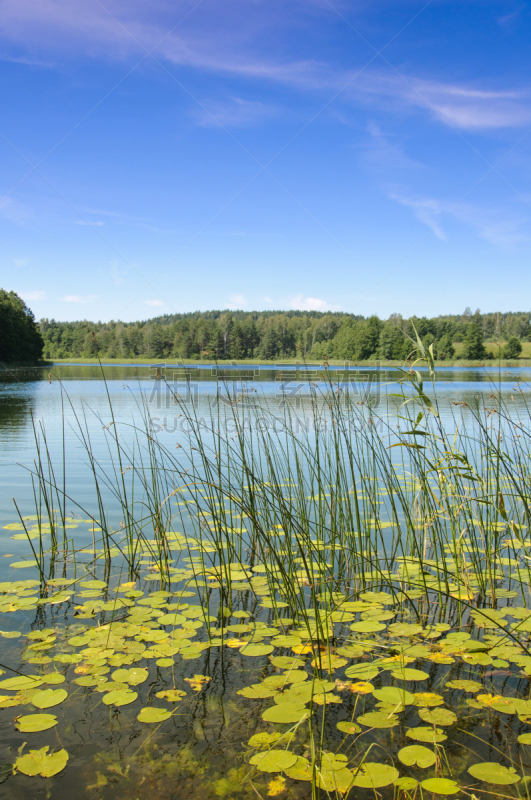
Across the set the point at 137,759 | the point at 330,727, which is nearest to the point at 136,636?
the point at 137,759

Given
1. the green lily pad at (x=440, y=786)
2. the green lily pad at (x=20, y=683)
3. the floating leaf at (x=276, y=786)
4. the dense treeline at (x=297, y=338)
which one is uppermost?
the dense treeline at (x=297, y=338)

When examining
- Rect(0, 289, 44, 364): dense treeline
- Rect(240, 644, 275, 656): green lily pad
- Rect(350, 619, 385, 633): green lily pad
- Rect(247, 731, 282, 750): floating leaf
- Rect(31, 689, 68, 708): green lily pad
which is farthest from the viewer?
Rect(0, 289, 44, 364): dense treeline

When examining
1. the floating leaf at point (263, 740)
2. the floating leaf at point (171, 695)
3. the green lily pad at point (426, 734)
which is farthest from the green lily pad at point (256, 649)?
the green lily pad at point (426, 734)

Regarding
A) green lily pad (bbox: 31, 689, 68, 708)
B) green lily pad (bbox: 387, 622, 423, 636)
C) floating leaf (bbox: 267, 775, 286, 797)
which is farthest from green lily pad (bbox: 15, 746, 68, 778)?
green lily pad (bbox: 387, 622, 423, 636)

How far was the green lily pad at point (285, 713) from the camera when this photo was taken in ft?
5.09

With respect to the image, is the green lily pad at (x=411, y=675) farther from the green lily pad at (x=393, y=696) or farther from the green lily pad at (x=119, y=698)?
the green lily pad at (x=119, y=698)

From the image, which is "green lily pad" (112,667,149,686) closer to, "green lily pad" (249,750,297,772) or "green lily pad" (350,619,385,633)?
"green lily pad" (249,750,297,772)

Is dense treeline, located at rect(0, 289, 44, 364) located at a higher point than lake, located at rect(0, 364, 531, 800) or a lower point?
higher

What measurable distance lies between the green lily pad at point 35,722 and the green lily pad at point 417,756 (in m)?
1.08

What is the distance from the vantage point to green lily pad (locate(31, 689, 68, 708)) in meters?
1.64

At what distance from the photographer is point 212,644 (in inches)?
82.6

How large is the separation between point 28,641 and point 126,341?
35033 mm

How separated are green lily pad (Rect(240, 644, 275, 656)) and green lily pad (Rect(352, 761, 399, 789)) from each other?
25.4 inches

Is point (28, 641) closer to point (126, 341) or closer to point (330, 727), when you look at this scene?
point (330, 727)
